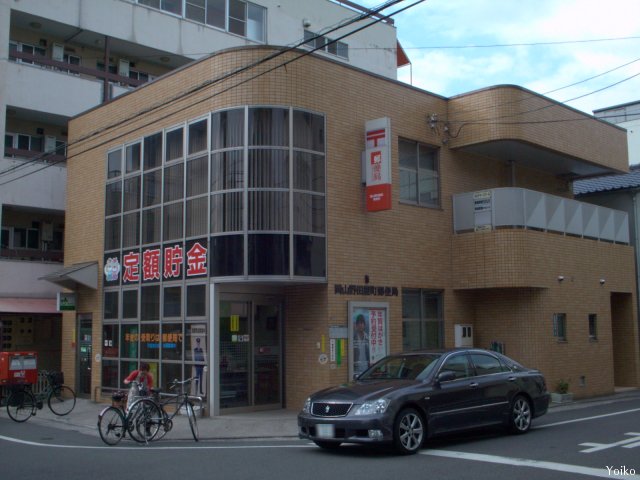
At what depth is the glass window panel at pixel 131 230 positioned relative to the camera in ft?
60.4

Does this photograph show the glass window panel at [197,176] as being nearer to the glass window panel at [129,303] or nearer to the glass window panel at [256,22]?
the glass window panel at [129,303]

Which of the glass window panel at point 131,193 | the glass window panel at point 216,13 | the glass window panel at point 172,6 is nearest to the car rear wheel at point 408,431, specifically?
the glass window panel at point 131,193

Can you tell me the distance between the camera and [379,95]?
1784cm

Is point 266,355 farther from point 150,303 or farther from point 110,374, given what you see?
point 110,374

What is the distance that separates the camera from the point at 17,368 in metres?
17.5

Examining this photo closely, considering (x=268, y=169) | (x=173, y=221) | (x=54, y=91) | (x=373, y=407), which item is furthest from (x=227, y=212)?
(x=54, y=91)

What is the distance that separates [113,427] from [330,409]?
3992 mm

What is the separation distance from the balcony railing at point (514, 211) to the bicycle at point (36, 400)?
10950 millimetres

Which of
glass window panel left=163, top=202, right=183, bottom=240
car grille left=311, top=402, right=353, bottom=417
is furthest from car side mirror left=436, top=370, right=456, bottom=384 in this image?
glass window panel left=163, top=202, right=183, bottom=240

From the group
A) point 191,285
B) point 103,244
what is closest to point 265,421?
point 191,285

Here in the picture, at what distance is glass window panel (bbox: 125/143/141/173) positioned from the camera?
1873 centimetres

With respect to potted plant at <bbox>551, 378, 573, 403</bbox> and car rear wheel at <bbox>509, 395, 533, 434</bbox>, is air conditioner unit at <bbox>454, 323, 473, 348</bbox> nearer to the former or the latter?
potted plant at <bbox>551, 378, 573, 403</bbox>

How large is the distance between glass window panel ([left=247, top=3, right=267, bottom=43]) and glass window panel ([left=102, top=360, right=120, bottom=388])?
17372mm

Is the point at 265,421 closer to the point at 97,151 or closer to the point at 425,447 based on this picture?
the point at 425,447
